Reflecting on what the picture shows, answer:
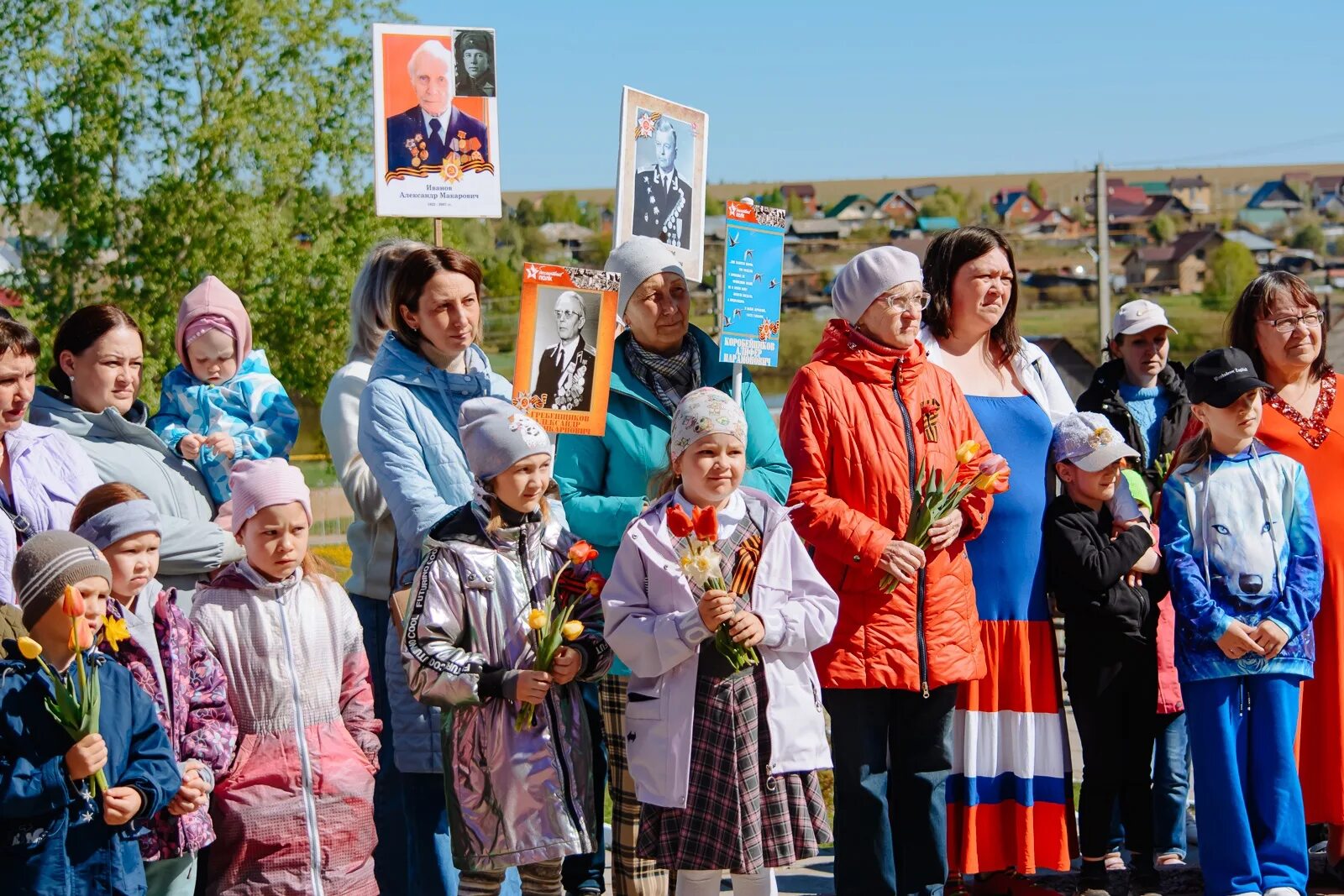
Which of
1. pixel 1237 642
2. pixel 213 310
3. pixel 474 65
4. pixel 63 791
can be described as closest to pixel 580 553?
pixel 63 791

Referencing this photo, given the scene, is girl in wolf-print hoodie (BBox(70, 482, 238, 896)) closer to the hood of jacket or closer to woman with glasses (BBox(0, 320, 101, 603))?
woman with glasses (BBox(0, 320, 101, 603))

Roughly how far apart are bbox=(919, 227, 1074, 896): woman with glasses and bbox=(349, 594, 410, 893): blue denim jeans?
1.83m

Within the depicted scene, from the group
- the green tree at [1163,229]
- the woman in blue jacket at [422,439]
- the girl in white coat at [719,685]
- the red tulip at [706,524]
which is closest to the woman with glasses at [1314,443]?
the girl in white coat at [719,685]

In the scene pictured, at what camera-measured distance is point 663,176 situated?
5723 mm

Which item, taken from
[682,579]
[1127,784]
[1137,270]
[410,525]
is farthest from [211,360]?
[1137,270]

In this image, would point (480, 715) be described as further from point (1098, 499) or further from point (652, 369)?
point (1098, 499)

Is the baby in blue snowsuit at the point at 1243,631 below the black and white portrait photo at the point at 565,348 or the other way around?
below

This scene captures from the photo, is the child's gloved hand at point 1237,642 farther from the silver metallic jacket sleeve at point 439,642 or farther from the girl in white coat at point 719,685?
the silver metallic jacket sleeve at point 439,642

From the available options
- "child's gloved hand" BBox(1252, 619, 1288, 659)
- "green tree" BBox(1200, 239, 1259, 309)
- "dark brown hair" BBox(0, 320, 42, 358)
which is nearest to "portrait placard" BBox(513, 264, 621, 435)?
"dark brown hair" BBox(0, 320, 42, 358)

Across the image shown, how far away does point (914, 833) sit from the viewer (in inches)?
192

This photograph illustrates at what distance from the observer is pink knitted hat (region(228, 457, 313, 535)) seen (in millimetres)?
4227

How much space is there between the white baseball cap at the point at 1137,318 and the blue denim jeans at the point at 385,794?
3.31 m

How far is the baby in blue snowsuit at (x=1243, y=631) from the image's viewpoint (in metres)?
5.03

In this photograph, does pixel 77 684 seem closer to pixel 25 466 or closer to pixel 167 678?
pixel 167 678
